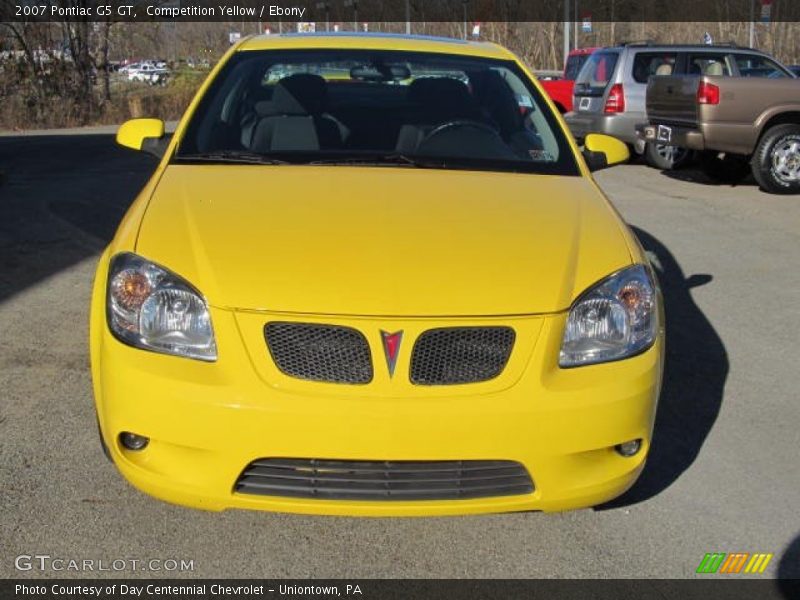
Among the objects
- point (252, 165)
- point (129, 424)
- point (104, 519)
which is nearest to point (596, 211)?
point (252, 165)

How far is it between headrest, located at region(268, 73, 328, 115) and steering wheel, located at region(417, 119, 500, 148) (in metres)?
0.57

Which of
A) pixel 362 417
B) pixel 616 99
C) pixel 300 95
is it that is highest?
pixel 300 95

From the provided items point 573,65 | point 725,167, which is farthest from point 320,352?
point 573,65

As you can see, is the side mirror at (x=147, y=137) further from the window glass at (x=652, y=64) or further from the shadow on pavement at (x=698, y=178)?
the window glass at (x=652, y=64)

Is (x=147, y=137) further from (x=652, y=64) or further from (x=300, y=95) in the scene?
(x=652, y=64)

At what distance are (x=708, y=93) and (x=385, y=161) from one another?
→ 8.30m

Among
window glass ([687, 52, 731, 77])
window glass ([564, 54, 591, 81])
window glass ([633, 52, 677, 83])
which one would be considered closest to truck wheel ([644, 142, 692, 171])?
window glass ([633, 52, 677, 83])

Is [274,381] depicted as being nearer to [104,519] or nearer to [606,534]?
[104,519]

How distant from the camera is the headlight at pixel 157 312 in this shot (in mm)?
2873

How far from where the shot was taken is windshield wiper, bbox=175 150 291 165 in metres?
3.93

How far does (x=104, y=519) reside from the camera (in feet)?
10.8

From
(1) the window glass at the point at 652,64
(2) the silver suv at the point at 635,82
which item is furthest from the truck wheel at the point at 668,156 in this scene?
(1) the window glass at the point at 652,64

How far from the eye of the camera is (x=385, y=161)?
4020mm

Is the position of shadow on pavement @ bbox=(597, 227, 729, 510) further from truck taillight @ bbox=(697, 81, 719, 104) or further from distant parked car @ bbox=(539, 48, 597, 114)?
distant parked car @ bbox=(539, 48, 597, 114)
